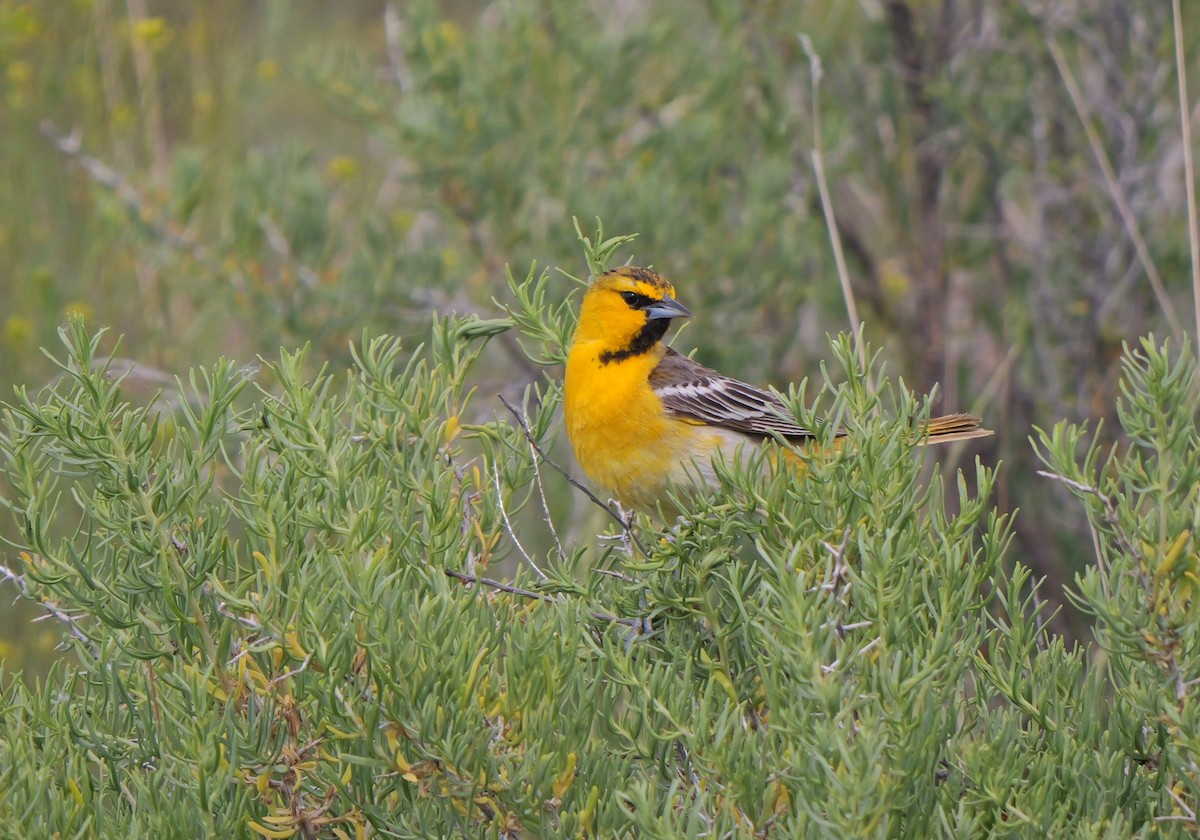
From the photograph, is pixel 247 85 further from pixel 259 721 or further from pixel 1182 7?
pixel 259 721

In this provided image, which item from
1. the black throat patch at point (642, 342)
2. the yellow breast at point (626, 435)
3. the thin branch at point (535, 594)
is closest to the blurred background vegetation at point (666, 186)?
the black throat patch at point (642, 342)

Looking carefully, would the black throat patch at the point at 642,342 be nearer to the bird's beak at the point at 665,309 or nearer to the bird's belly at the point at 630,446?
the bird's beak at the point at 665,309

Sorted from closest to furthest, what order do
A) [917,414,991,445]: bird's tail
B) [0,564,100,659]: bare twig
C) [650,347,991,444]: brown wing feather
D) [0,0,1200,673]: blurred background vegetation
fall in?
[0,564,100,659]: bare twig < [917,414,991,445]: bird's tail < [650,347,991,444]: brown wing feather < [0,0,1200,673]: blurred background vegetation

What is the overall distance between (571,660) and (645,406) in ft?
6.06

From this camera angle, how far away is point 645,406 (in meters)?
3.76

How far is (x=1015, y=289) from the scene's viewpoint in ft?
19.4

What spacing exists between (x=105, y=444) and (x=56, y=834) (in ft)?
1.92

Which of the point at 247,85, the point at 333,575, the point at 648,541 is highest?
the point at 333,575

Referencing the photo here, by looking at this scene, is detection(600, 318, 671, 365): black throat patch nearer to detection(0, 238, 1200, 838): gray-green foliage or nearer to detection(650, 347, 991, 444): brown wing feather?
detection(650, 347, 991, 444): brown wing feather

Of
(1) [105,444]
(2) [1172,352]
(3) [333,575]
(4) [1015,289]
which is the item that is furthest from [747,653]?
(4) [1015,289]

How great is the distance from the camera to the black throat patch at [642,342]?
389 cm

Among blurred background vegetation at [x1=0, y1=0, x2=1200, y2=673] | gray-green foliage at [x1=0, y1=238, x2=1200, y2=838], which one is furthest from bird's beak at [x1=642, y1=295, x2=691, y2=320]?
gray-green foliage at [x1=0, y1=238, x2=1200, y2=838]

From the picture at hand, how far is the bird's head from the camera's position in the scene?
389 centimetres

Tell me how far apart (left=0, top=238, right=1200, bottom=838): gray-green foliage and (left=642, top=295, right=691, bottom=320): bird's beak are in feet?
5.41
